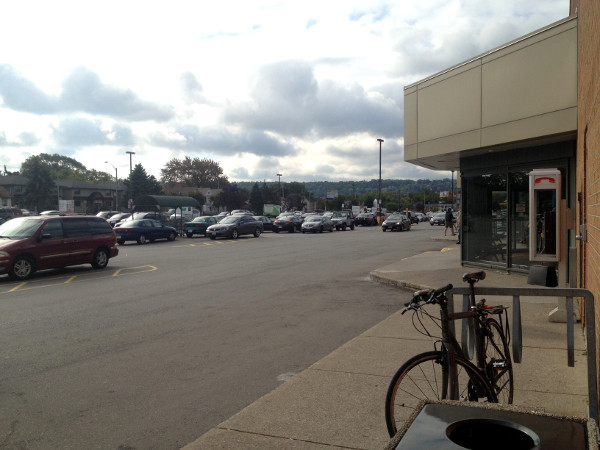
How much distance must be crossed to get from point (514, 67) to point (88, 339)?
34.8ft

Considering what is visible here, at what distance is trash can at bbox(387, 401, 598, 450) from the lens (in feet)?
7.63

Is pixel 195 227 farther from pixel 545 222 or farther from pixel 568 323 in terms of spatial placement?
pixel 568 323

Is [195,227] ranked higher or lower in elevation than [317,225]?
higher

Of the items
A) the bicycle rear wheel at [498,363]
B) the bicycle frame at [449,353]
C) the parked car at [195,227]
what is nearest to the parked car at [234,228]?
the parked car at [195,227]

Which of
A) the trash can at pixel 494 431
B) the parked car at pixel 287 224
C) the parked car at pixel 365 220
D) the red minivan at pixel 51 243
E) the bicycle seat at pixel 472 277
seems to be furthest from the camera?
the parked car at pixel 365 220

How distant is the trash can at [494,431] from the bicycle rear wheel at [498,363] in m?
1.72

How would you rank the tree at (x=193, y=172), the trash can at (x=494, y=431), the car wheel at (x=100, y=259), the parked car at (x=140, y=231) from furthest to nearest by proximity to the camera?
the tree at (x=193, y=172), the parked car at (x=140, y=231), the car wheel at (x=100, y=259), the trash can at (x=494, y=431)

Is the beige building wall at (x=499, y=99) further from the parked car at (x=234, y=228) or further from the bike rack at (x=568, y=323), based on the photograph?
the parked car at (x=234, y=228)

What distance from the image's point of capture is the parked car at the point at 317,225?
141 ft

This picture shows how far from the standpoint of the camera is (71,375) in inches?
247

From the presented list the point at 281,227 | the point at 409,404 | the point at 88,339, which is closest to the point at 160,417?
the point at 409,404

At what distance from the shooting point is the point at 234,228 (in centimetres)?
3309

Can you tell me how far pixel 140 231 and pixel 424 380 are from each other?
27042 mm

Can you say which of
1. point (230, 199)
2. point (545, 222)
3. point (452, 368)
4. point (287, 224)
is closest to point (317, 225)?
point (287, 224)
